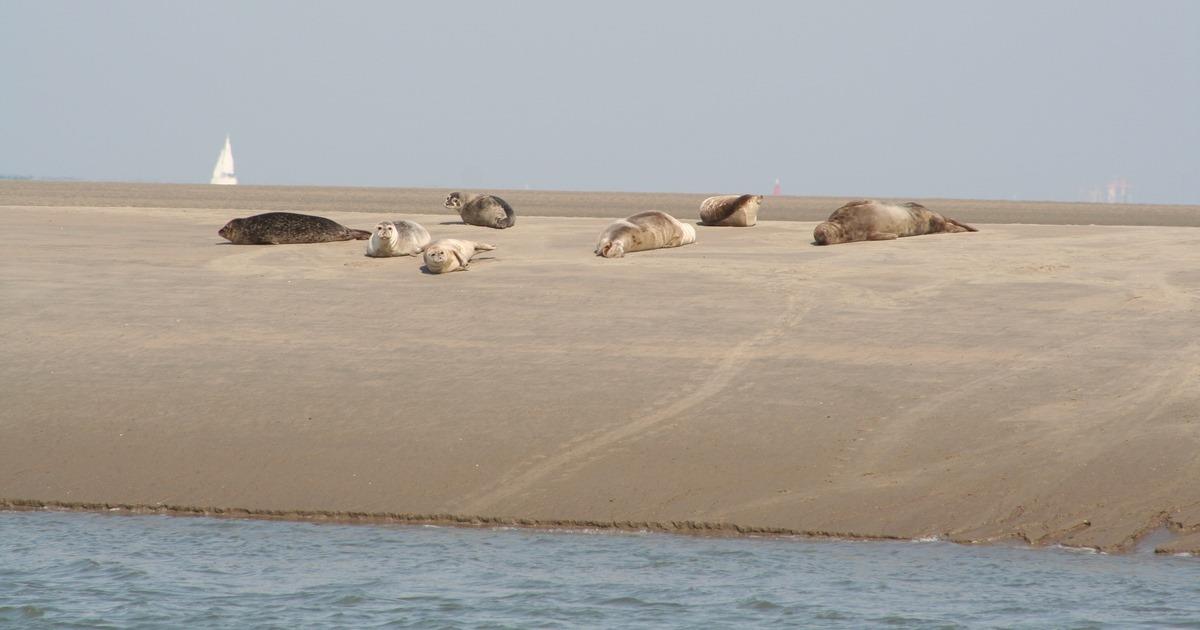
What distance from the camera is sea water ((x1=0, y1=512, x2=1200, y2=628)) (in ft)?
17.0

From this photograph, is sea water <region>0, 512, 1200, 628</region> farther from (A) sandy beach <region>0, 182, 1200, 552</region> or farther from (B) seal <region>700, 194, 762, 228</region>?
(B) seal <region>700, 194, 762, 228</region>

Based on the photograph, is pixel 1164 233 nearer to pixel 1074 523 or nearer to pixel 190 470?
pixel 1074 523

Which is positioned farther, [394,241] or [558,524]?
[394,241]

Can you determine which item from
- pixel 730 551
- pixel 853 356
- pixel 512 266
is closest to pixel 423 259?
pixel 512 266

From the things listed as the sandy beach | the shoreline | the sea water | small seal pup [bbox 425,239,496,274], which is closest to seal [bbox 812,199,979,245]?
the sandy beach

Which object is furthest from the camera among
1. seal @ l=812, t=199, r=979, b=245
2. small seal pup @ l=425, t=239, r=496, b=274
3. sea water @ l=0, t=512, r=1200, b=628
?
seal @ l=812, t=199, r=979, b=245

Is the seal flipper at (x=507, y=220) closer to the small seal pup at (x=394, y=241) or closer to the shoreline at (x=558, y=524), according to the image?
the small seal pup at (x=394, y=241)

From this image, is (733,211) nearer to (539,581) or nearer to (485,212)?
(485,212)

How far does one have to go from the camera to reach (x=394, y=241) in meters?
12.5

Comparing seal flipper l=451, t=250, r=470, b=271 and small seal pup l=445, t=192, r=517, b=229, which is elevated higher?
small seal pup l=445, t=192, r=517, b=229

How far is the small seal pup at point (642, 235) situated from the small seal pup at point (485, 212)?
268 centimetres

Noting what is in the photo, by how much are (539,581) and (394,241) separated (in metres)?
7.20

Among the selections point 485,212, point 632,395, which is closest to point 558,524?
point 632,395

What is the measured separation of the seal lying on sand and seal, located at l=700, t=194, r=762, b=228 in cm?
381
